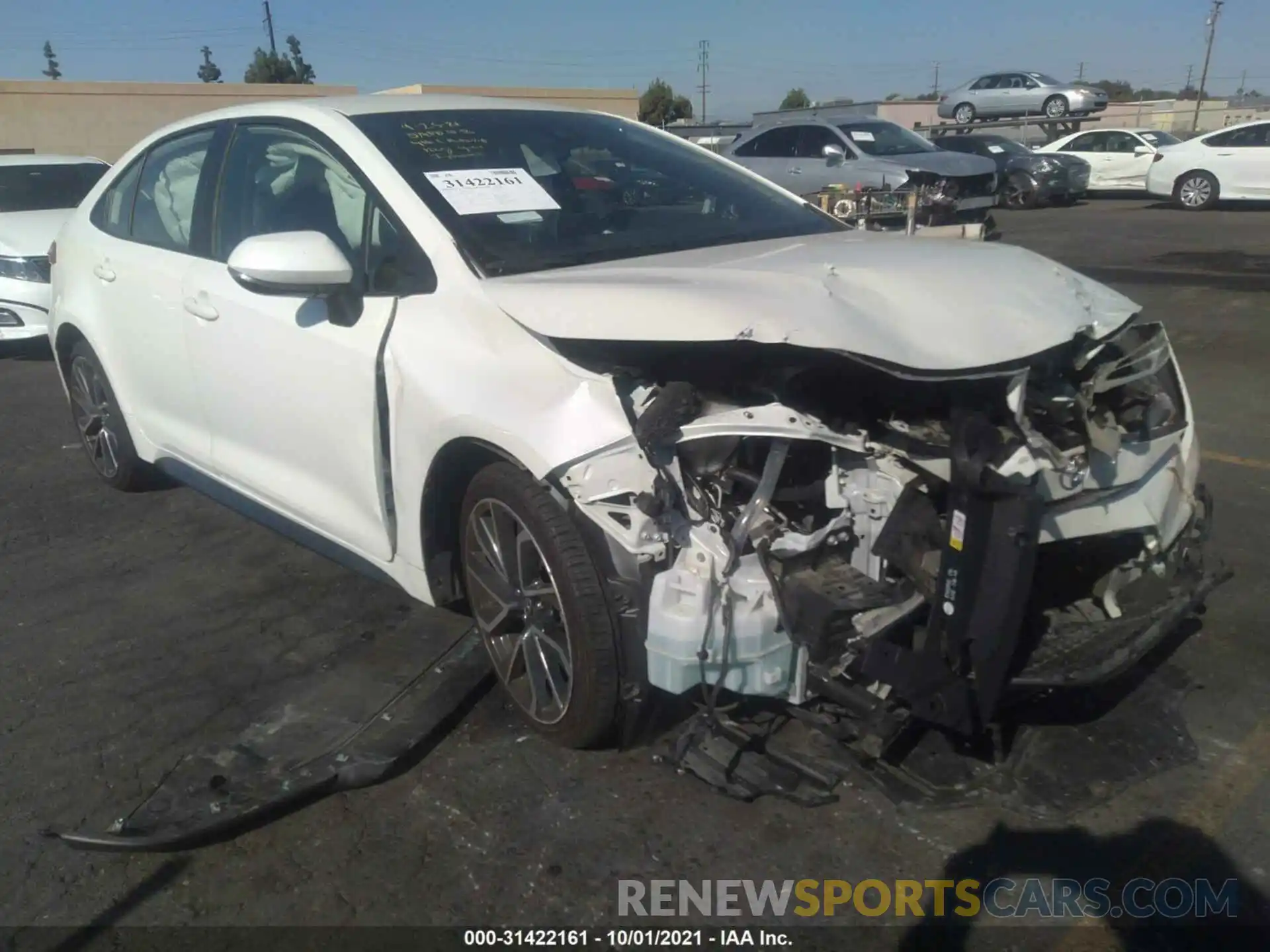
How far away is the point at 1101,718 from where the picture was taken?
3.02m

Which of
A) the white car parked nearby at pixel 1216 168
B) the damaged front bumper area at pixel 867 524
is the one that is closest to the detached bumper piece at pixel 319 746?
the damaged front bumper area at pixel 867 524

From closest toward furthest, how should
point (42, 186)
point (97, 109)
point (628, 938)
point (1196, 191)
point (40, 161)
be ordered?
point (628, 938) → point (42, 186) → point (40, 161) → point (1196, 191) → point (97, 109)

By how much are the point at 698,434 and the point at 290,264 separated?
1.31 metres

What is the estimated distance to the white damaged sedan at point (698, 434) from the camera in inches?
97.0

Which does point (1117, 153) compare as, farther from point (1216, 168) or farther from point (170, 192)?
point (170, 192)

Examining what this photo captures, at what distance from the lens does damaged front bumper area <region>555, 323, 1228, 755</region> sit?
242 cm

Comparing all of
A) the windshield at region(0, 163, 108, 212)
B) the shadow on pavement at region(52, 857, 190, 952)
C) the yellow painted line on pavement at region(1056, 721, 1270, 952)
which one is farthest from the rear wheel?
the shadow on pavement at region(52, 857, 190, 952)

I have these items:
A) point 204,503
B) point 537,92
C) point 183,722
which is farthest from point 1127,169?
point 183,722

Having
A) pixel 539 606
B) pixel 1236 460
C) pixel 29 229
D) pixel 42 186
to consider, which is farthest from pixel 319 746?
pixel 42 186

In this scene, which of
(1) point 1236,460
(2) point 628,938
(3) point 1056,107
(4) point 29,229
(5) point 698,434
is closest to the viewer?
(2) point 628,938

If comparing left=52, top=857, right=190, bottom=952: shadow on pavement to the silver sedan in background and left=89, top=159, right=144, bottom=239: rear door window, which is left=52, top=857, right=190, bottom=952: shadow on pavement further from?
the silver sedan in background

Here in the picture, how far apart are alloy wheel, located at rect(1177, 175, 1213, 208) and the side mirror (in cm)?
1884

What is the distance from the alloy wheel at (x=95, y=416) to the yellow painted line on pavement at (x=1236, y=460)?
208 inches

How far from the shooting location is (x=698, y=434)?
252cm
